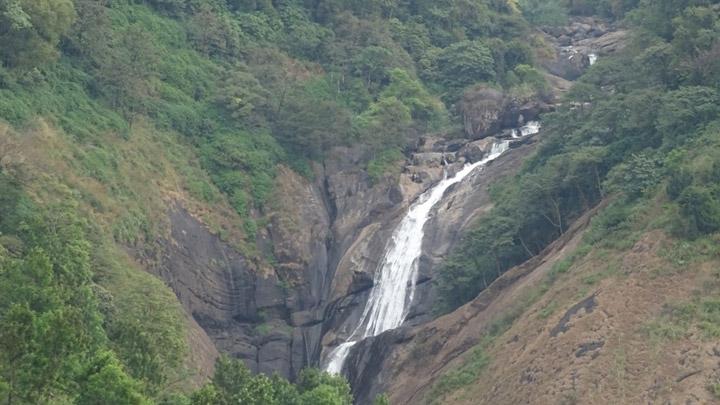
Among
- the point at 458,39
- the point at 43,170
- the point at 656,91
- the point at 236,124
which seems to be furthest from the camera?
the point at 458,39

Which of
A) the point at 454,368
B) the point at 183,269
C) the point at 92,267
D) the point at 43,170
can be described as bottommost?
the point at 454,368

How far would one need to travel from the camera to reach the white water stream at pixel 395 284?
52.3m

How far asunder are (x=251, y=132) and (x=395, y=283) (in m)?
14.6

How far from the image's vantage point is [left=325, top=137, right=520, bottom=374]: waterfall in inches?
2058

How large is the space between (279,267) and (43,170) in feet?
51.1

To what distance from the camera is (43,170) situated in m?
45.0

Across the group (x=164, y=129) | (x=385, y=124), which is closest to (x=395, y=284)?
(x=385, y=124)

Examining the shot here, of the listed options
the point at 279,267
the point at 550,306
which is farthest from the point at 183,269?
the point at 550,306

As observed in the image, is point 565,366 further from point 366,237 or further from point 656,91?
point 366,237

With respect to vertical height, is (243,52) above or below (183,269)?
above

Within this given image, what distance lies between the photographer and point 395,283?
178ft

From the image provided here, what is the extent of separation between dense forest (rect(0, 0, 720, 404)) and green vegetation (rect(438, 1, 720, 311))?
0.10 m

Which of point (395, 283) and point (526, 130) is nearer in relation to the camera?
point (395, 283)

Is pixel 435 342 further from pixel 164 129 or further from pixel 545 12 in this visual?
pixel 545 12
